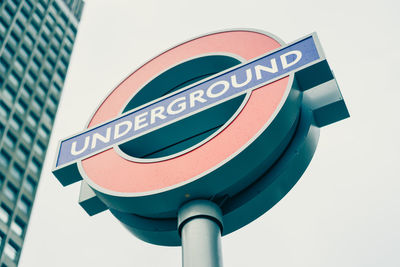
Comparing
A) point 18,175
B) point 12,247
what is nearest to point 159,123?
point 12,247

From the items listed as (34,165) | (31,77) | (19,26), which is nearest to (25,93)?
(31,77)

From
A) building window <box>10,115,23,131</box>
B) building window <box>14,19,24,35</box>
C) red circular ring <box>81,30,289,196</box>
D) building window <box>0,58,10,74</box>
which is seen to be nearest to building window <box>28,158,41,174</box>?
building window <box>10,115,23,131</box>

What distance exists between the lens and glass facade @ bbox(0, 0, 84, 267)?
37.7 m

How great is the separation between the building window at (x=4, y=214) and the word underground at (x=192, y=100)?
112 ft

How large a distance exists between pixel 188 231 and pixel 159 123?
121cm

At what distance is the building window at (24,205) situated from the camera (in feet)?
126

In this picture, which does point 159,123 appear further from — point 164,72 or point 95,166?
point 164,72

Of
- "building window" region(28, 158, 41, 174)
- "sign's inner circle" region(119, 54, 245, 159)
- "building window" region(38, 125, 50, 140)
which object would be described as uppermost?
"building window" region(38, 125, 50, 140)

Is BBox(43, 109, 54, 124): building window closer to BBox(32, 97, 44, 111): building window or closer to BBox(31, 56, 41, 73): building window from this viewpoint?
BBox(32, 97, 44, 111): building window

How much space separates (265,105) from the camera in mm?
4109

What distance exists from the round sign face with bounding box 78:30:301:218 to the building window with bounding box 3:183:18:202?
115 ft

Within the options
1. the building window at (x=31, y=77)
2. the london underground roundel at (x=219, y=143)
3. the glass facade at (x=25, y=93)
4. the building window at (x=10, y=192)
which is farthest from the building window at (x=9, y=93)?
the london underground roundel at (x=219, y=143)

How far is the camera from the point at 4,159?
3909 cm

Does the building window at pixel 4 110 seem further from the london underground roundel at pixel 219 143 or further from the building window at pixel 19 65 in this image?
the london underground roundel at pixel 219 143
